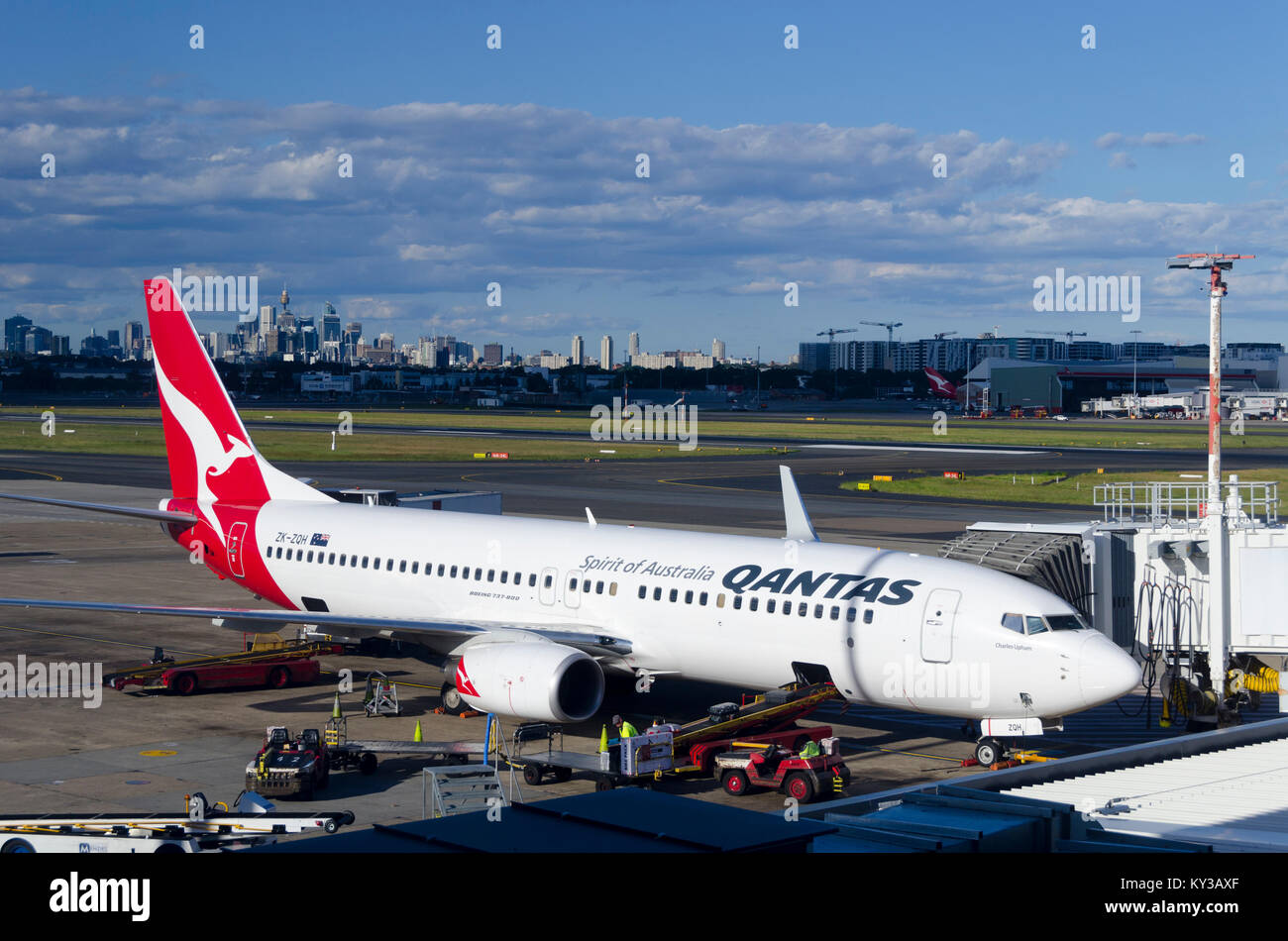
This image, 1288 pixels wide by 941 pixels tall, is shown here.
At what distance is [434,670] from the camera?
38.1 meters

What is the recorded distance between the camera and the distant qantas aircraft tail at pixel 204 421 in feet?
124

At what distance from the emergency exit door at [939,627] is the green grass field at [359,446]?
8500cm

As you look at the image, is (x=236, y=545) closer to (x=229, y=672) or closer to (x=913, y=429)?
(x=229, y=672)

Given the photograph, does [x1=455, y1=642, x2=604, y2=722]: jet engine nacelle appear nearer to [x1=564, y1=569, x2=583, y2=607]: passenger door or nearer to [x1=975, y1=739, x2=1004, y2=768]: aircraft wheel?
[x1=564, y1=569, x2=583, y2=607]: passenger door

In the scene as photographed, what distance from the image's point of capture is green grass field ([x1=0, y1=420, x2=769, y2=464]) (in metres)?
113

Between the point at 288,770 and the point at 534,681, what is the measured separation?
17.3 ft

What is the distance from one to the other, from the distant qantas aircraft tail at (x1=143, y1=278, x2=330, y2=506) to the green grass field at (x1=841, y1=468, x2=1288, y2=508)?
53551 mm

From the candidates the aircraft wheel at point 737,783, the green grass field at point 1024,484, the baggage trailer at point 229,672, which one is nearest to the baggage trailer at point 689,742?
the aircraft wheel at point 737,783

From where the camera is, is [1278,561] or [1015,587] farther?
[1278,561]

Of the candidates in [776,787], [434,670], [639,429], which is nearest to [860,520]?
[434,670]

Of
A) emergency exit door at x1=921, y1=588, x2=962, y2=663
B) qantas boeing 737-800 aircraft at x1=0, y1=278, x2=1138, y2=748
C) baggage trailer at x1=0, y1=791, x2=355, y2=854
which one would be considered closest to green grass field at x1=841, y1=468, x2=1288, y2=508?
qantas boeing 737-800 aircraft at x1=0, y1=278, x2=1138, y2=748
